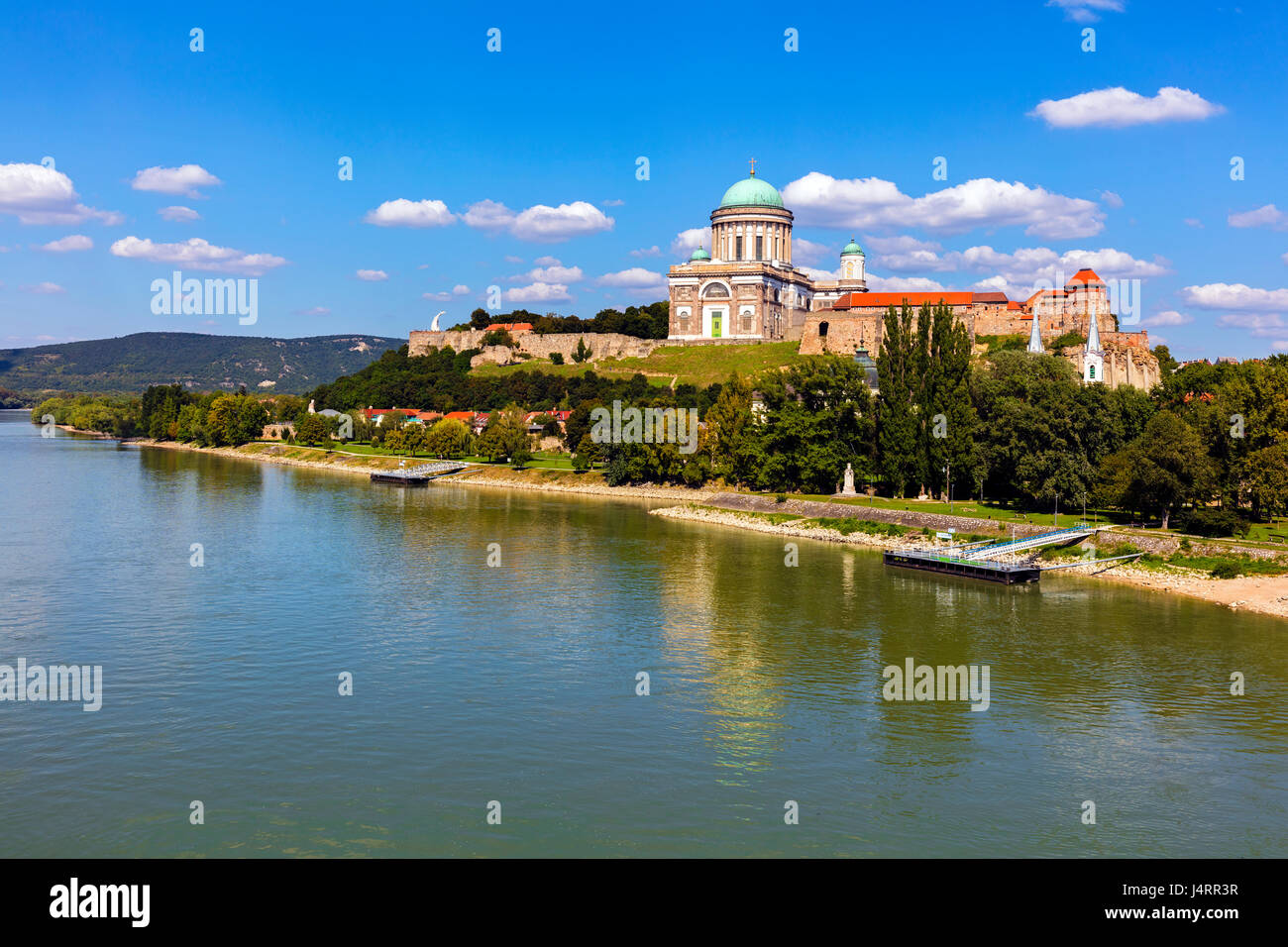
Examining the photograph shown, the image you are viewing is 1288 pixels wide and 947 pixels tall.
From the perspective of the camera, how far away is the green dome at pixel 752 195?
116000mm

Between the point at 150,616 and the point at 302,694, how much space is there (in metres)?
10.1

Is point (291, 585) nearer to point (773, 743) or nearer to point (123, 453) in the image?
point (773, 743)

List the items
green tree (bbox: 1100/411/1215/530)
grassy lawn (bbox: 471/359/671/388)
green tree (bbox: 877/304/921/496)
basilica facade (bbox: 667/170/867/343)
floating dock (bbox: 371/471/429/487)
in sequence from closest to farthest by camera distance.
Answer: green tree (bbox: 1100/411/1215/530) → green tree (bbox: 877/304/921/496) → floating dock (bbox: 371/471/429/487) → grassy lawn (bbox: 471/359/671/388) → basilica facade (bbox: 667/170/867/343)

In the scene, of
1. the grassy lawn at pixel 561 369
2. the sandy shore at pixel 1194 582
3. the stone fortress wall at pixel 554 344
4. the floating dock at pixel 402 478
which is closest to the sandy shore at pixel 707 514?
the sandy shore at pixel 1194 582

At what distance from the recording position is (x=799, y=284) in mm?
120750

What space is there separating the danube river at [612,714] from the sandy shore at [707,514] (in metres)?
1.69

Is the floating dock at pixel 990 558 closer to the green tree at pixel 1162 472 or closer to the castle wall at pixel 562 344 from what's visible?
the green tree at pixel 1162 472

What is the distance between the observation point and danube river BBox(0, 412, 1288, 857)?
17.1m

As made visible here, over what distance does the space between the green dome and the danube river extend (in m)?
81.3

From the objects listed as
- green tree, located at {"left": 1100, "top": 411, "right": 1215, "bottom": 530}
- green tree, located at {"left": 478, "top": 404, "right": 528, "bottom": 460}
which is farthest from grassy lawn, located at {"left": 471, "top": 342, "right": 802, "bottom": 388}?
green tree, located at {"left": 1100, "top": 411, "right": 1215, "bottom": 530}

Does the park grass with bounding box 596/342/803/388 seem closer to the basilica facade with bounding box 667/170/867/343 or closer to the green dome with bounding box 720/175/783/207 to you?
the basilica facade with bounding box 667/170/867/343

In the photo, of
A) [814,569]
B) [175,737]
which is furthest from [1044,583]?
[175,737]

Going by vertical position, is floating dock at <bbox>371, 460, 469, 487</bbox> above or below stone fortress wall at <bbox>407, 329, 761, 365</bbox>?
below

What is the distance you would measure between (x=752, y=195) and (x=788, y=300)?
42.0ft
